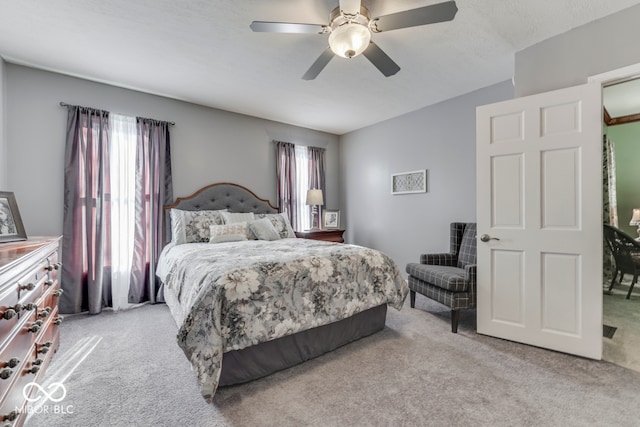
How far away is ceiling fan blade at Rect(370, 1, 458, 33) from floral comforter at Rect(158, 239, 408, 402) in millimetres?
1738

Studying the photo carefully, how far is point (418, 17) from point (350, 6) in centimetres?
44

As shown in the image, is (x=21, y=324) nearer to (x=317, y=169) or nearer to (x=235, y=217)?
(x=235, y=217)

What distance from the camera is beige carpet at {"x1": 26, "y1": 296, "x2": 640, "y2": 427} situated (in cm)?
155

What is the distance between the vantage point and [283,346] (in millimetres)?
2043

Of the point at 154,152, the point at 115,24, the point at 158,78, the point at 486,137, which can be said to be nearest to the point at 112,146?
the point at 154,152

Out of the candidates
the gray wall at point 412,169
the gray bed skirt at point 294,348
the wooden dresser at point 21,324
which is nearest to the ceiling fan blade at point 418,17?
the gray wall at point 412,169

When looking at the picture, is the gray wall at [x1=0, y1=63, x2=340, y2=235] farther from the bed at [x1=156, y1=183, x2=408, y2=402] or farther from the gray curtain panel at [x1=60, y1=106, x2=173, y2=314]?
the bed at [x1=156, y1=183, x2=408, y2=402]

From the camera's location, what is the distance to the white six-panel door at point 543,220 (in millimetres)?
2129

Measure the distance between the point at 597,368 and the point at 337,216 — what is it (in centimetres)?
370

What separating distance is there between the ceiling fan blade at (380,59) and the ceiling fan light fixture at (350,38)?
11 centimetres

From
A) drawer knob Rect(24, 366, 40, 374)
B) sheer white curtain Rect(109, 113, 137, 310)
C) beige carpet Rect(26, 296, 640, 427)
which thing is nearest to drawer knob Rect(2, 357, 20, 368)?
drawer knob Rect(24, 366, 40, 374)

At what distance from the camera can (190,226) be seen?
3.46 metres

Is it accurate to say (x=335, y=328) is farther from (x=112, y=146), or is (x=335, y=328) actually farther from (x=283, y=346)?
(x=112, y=146)

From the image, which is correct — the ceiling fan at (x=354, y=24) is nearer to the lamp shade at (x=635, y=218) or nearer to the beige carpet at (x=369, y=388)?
the beige carpet at (x=369, y=388)
